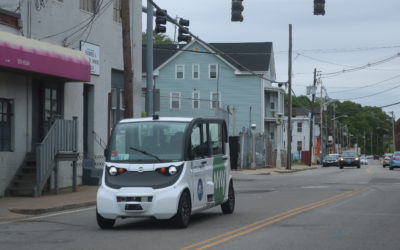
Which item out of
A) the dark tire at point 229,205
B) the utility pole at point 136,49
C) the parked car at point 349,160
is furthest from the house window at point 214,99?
the dark tire at point 229,205

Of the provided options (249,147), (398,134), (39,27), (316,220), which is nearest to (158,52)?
(249,147)

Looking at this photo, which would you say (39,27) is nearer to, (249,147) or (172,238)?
(172,238)

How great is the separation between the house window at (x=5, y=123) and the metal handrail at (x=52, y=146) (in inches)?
46.2

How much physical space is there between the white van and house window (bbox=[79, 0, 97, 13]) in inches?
531

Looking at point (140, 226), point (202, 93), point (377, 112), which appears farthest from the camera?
point (377, 112)

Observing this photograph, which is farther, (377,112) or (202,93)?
(377,112)

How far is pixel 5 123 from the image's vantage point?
2309 centimetres

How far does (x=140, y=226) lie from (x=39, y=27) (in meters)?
11.8

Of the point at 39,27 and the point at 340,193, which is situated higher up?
the point at 39,27

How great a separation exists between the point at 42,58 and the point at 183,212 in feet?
32.5

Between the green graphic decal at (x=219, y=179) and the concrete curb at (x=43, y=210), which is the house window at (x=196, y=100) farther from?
the green graphic decal at (x=219, y=179)

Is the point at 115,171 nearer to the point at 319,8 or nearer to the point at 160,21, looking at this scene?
the point at 319,8

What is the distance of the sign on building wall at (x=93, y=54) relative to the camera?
90.9ft

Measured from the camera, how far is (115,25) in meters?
30.4
